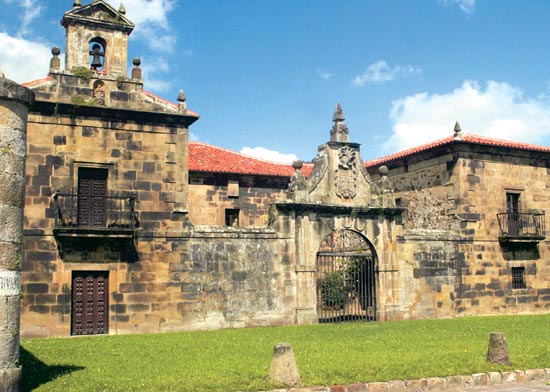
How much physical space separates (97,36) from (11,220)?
447 inches

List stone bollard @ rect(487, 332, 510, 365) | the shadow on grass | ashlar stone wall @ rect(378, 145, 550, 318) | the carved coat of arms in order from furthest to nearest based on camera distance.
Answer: ashlar stone wall @ rect(378, 145, 550, 318) < the carved coat of arms < stone bollard @ rect(487, 332, 510, 365) < the shadow on grass

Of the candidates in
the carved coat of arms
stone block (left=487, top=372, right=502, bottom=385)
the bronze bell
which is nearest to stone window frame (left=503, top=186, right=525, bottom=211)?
the carved coat of arms

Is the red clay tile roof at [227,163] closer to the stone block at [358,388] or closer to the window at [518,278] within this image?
the window at [518,278]

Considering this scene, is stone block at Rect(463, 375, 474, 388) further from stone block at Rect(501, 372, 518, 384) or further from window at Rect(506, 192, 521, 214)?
window at Rect(506, 192, 521, 214)

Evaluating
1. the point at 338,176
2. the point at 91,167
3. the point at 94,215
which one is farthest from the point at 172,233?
the point at 338,176

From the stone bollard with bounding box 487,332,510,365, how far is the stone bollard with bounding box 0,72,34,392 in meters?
7.01

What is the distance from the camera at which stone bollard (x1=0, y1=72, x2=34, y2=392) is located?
25.6ft

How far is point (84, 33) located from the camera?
1795 cm

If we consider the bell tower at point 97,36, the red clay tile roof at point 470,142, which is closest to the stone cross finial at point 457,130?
the red clay tile roof at point 470,142

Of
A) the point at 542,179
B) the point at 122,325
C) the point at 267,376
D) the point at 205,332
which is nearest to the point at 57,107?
the point at 122,325

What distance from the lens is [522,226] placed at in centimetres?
2362

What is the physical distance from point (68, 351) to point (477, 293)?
14.7 metres

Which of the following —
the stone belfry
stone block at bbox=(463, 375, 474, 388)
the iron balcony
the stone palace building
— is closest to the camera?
stone block at bbox=(463, 375, 474, 388)

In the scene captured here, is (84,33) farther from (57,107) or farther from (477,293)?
(477,293)
